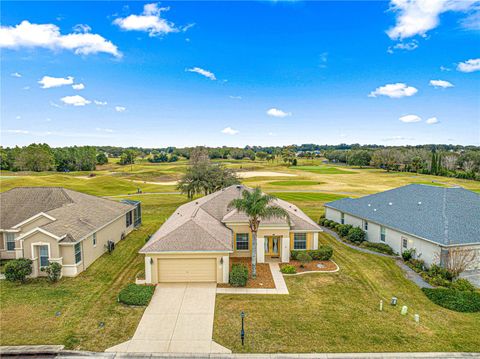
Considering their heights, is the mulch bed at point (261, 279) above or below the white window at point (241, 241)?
below

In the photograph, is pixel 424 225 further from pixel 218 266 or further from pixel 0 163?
pixel 0 163

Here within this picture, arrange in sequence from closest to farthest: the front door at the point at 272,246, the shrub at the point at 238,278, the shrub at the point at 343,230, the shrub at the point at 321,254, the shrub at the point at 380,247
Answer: the shrub at the point at 238,278
the shrub at the point at 321,254
the front door at the point at 272,246
the shrub at the point at 380,247
the shrub at the point at 343,230

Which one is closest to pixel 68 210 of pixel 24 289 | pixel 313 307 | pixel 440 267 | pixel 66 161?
pixel 24 289

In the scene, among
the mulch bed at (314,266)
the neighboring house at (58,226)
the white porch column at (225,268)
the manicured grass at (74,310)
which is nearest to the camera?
the manicured grass at (74,310)

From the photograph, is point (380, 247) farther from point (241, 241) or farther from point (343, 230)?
point (241, 241)

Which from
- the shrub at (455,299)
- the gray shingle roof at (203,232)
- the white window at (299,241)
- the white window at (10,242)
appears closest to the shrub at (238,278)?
the gray shingle roof at (203,232)

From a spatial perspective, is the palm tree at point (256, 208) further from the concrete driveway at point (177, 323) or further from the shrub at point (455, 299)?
the shrub at point (455, 299)
